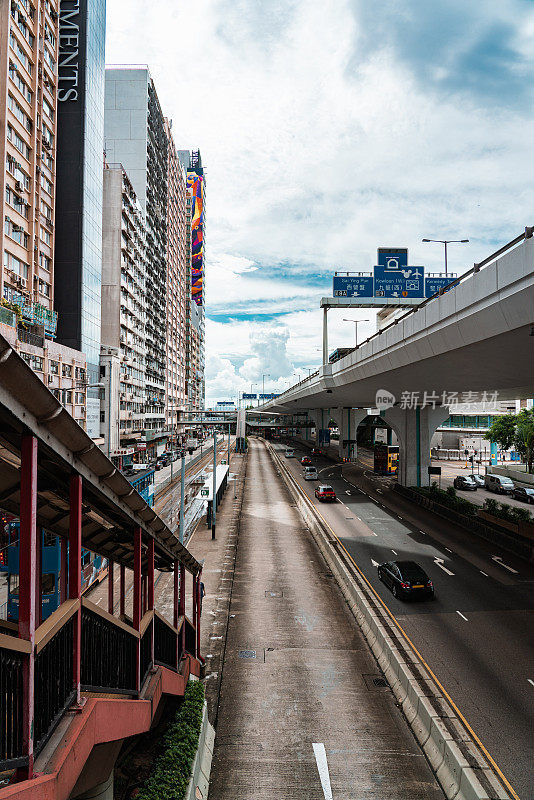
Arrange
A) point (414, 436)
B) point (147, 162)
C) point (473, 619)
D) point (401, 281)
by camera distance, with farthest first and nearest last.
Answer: point (147, 162) < point (414, 436) < point (401, 281) < point (473, 619)

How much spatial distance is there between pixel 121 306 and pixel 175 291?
52584 millimetres

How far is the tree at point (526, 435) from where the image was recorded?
55.4m

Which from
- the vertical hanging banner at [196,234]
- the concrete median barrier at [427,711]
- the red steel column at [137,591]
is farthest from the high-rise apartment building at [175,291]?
the red steel column at [137,591]

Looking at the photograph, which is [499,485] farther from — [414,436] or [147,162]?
[147,162]

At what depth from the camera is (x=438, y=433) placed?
9488 centimetres

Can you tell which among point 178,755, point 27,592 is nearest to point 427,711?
point 178,755

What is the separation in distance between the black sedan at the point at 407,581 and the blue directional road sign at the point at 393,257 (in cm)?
2284

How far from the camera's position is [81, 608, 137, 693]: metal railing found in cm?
471

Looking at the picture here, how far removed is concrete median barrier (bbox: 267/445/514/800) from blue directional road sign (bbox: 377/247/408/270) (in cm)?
2345

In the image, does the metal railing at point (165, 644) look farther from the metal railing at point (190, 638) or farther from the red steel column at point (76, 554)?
the red steel column at point (76, 554)

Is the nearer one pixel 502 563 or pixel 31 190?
pixel 502 563

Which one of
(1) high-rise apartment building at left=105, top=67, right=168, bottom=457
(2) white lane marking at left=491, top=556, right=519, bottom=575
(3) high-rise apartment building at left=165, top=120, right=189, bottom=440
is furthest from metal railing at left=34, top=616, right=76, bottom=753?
(3) high-rise apartment building at left=165, top=120, right=189, bottom=440

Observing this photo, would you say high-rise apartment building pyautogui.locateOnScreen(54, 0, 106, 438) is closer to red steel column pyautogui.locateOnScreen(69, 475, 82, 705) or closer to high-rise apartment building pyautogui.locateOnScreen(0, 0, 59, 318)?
high-rise apartment building pyautogui.locateOnScreen(0, 0, 59, 318)

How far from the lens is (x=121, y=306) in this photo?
61000 mm
